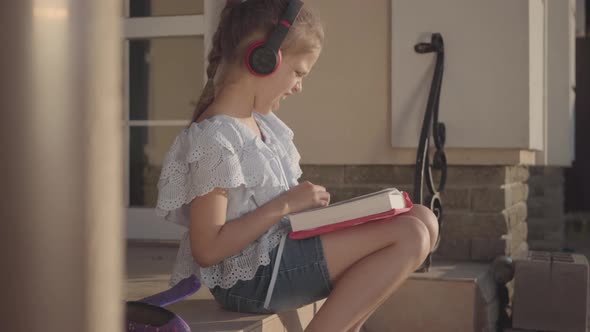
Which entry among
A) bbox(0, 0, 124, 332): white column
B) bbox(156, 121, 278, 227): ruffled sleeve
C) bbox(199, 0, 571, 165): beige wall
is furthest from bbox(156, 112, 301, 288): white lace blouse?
bbox(199, 0, 571, 165): beige wall

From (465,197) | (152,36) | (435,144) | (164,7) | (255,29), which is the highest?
(164,7)

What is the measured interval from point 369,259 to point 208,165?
0.46 metres

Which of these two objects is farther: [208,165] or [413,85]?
[413,85]

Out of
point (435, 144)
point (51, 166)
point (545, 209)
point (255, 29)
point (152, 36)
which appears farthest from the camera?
point (545, 209)

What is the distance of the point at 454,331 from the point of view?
324cm

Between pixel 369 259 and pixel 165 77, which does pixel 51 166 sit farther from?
pixel 165 77

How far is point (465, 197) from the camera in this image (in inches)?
150

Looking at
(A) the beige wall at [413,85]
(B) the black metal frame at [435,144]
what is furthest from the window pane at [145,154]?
(B) the black metal frame at [435,144]

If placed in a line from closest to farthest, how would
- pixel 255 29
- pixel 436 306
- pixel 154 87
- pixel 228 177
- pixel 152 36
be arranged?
pixel 228 177
pixel 255 29
pixel 436 306
pixel 152 36
pixel 154 87

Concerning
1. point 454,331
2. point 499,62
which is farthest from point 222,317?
point 499,62

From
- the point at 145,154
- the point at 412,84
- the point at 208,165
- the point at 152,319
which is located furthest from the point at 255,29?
the point at 145,154

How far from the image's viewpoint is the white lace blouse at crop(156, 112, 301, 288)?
1.99m

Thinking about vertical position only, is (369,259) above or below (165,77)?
below

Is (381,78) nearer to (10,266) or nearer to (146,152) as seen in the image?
(146,152)
